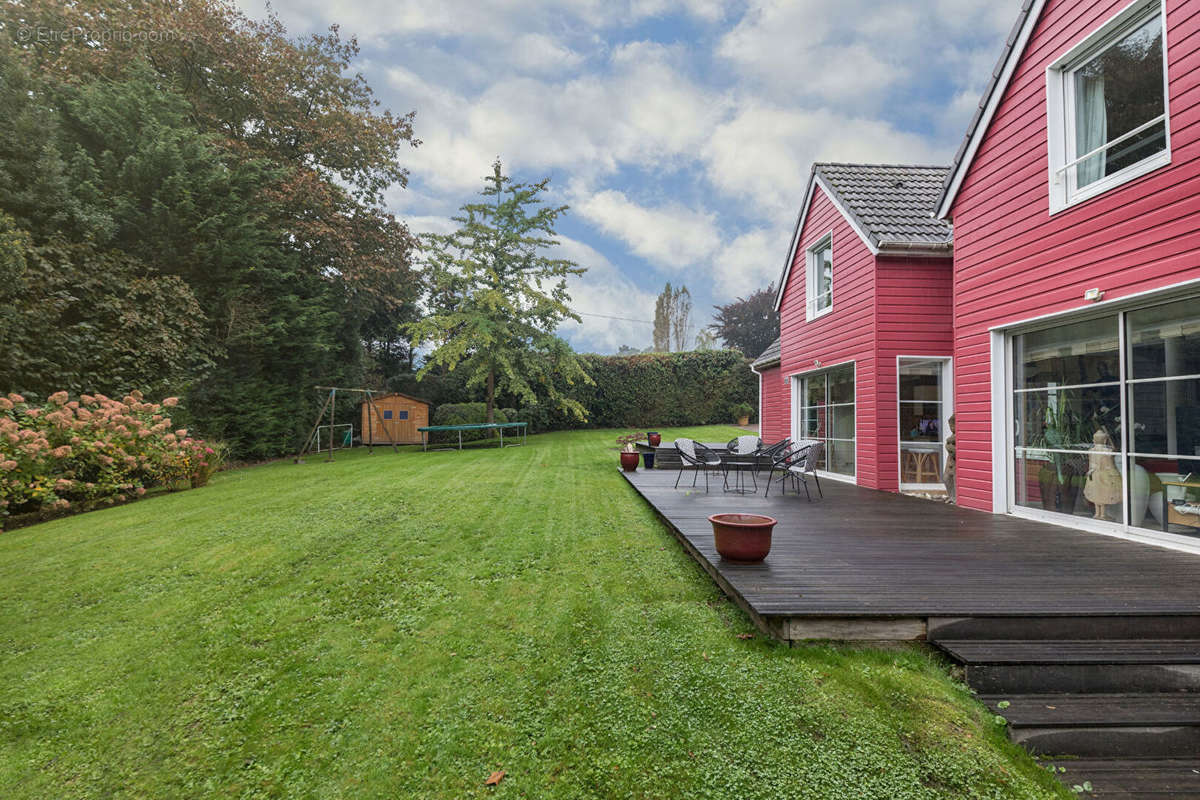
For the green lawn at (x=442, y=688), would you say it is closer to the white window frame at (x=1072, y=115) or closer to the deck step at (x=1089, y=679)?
the deck step at (x=1089, y=679)

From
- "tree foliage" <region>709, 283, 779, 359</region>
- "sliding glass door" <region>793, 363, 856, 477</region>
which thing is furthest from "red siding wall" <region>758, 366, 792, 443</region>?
"tree foliage" <region>709, 283, 779, 359</region>

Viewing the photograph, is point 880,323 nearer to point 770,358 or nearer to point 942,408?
point 942,408

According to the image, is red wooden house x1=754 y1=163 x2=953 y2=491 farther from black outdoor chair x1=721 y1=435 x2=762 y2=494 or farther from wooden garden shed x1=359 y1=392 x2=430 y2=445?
wooden garden shed x1=359 y1=392 x2=430 y2=445

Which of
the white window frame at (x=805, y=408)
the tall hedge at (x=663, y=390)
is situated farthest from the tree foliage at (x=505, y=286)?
the white window frame at (x=805, y=408)

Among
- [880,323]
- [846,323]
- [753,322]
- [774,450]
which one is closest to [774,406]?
[846,323]

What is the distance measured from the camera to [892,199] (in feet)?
26.8

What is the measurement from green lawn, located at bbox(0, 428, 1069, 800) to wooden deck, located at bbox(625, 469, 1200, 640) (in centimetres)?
22

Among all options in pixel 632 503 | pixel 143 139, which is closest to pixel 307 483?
pixel 632 503

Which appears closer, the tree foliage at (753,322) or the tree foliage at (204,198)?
the tree foliage at (204,198)

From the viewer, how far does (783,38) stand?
10.3 m

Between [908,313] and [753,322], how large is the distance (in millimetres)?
27787

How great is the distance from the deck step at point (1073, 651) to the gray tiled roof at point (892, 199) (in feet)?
19.9

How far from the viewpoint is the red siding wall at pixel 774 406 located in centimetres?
1193

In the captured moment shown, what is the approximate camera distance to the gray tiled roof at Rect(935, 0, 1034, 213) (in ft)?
17.0
